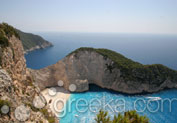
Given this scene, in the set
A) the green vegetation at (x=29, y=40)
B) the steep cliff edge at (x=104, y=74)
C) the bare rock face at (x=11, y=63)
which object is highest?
the green vegetation at (x=29, y=40)

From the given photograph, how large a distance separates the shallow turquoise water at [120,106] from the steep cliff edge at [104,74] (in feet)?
8.42

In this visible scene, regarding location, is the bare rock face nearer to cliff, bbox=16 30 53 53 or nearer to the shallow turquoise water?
the shallow turquoise water

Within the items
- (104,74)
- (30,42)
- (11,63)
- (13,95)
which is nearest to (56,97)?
(104,74)

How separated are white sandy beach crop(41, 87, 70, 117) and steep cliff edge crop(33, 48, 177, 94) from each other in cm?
220

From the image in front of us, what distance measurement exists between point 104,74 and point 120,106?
12132mm

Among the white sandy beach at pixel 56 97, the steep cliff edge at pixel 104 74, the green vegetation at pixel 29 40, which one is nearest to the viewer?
the white sandy beach at pixel 56 97

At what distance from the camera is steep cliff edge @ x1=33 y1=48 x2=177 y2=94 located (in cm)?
3897

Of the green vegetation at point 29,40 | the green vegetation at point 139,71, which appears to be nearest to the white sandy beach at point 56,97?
the green vegetation at point 139,71

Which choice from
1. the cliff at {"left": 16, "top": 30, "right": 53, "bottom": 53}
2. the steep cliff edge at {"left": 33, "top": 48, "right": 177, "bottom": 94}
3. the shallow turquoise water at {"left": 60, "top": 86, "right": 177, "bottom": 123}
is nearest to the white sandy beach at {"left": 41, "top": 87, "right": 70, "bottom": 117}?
the shallow turquoise water at {"left": 60, "top": 86, "right": 177, "bottom": 123}

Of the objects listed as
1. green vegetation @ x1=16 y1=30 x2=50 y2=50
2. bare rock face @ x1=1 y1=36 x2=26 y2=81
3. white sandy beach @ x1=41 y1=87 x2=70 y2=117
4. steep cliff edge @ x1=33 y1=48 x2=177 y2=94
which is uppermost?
green vegetation @ x1=16 y1=30 x2=50 y2=50

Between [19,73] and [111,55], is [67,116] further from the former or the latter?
[111,55]

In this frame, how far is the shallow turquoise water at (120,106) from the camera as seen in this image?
27434 mm

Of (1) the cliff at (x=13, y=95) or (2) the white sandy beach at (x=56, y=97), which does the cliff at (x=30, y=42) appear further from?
(1) the cliff at (x=13, y=95)

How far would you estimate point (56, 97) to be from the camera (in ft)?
116
